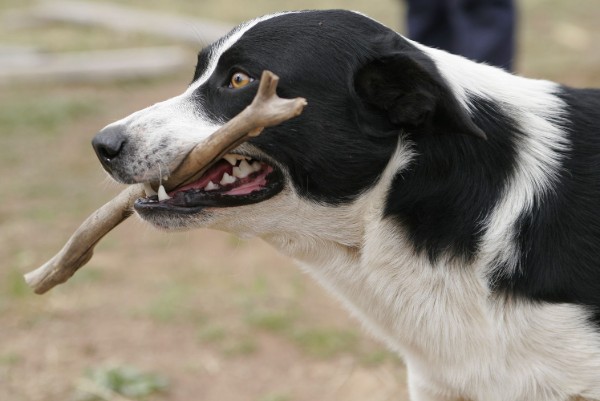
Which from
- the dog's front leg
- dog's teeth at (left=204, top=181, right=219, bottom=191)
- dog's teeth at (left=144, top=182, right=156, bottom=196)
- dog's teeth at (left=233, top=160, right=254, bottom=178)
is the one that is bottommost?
the dog's front leg

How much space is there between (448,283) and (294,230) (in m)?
0.48

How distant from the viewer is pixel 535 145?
8.43 feet

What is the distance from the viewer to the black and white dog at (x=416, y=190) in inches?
97.6

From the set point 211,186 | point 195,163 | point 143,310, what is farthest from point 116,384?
point 195,163

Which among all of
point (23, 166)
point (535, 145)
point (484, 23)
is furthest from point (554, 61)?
point (535, 145)

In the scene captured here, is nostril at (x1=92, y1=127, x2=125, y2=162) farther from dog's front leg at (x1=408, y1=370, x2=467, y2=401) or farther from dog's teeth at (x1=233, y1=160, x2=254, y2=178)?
dog's front leg at (x1=408, y1=370, x2=467, y2=401)

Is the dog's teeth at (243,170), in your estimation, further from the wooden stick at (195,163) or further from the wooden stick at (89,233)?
the wooden stick at (89,233)

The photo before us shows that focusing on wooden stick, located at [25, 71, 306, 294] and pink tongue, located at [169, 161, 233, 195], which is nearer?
wooden stick, located at [25, 71, 306, 294]

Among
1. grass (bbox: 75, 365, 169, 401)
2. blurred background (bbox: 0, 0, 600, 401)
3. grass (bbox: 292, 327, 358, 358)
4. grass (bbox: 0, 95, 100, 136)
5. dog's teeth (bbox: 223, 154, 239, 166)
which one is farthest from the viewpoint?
grass (bbox: 0, 95, 100, 136)

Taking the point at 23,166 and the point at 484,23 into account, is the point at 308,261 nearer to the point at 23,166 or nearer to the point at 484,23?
the point at 484,23

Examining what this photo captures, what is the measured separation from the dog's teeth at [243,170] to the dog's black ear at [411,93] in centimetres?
39

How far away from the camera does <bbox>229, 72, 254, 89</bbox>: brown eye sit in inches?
101

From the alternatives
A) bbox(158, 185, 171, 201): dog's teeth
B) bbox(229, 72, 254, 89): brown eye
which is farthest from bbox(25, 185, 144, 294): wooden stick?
bbox(229, 72, 254, 89): brown eye

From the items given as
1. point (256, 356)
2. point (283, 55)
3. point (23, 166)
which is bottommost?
point (23, 166)
